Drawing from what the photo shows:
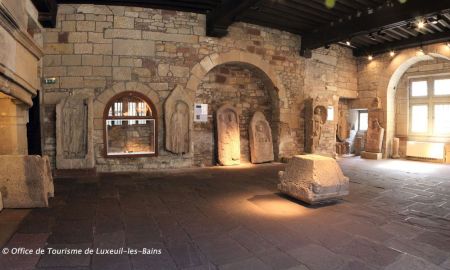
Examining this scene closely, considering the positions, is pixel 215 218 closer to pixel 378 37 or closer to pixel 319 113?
pixel 319 113

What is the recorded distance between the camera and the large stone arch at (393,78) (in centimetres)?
792

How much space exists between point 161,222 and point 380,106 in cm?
818

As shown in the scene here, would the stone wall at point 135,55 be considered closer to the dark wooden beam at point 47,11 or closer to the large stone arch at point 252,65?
the large stone arch at point 252,65

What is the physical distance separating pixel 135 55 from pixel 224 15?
1954 millimetres

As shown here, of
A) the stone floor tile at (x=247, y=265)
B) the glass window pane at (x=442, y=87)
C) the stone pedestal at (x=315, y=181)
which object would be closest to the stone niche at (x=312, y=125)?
the glass window pane at (x=442, y=87)

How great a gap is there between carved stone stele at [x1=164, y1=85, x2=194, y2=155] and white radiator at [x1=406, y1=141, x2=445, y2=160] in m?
6.84

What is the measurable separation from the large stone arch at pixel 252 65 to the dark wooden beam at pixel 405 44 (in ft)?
11.4

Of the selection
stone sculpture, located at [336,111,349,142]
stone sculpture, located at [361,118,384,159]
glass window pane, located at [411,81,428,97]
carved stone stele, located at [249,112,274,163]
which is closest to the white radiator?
stone sculpture, located at [361,118,384,159]

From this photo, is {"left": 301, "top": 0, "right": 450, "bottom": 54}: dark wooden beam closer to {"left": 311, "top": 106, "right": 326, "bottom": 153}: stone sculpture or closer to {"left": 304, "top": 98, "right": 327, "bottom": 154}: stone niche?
{"left": 304, "top": 98, "right": 327, "bottom": 154}: stone niche

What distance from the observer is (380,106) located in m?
8.63

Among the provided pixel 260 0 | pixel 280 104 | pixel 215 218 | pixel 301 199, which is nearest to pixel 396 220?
pixel 301 199

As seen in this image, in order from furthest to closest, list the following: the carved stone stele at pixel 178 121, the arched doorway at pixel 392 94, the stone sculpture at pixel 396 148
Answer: the stone sculpture at pixel 396 148 < the arched doorway at pixel 392 94 < the carved stone stele at pixel 178 121

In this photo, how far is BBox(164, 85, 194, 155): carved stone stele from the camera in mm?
5777

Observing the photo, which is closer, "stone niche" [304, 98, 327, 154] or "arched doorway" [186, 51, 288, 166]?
"arched doorway" [186, 51, 288, 166]
